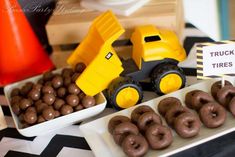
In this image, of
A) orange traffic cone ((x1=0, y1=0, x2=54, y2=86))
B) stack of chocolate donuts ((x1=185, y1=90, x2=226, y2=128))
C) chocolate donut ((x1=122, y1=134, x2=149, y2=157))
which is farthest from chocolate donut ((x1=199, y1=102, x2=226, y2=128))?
orange traffic cone ((x1=0, y1=0, x2=54, y2=86))

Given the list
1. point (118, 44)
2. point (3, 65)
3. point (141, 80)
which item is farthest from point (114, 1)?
point (3, 65)

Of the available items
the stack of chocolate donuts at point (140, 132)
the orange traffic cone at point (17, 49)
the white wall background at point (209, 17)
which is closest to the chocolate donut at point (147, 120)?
the stack of chocolate donuts at point (140, 132)

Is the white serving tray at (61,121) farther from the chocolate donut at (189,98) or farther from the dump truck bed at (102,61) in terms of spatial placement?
the chocolate donut at (189,98)

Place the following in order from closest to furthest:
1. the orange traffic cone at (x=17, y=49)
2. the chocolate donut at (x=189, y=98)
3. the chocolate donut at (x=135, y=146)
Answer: the chocolate donut at (x=135, y=146) → the chocolate donut at (x=189, y=98) → the orange traffic cone at (x=17, y=49)

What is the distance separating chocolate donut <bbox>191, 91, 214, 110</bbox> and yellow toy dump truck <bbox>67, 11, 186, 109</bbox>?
89mm

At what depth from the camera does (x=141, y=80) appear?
87 cm

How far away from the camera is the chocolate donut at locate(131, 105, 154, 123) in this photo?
0.72 meters

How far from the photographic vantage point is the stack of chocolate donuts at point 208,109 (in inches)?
27.1

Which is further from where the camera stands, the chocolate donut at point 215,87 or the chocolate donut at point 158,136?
the chocolate donut at point 215,87

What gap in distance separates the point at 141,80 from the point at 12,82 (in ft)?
1.11

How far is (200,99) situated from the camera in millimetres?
738

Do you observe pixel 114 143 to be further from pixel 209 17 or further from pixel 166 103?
pixel 209 17

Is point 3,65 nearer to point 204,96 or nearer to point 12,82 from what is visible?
point 12,82

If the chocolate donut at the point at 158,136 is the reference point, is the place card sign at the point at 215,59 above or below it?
above
